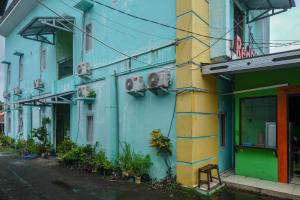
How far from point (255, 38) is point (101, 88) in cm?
701

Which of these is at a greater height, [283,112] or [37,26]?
[37,26]

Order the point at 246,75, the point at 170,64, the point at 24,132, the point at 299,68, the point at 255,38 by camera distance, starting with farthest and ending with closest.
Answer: the point at 24,132, the point at 255,38, the point at 246,75, the point at 170,64, the point at 299,68

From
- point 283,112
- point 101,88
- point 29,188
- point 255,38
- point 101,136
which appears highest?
point 255,38

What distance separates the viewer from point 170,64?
27.5ft

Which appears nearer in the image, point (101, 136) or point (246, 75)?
point (246, 75)

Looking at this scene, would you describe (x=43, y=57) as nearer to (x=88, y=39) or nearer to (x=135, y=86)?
(x=88, y=39)

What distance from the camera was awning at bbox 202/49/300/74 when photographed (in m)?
6.64

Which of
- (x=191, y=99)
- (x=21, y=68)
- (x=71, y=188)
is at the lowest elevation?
(x=71, y=188)

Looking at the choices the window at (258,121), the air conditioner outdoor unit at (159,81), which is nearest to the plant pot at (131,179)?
the air conditioner outdoor unit at (159,81)

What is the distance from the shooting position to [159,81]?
26.5ft

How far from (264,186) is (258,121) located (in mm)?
2085

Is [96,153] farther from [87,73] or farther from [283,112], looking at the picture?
[283,112]

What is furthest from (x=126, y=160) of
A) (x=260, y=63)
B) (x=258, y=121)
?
(x=260, y=63)

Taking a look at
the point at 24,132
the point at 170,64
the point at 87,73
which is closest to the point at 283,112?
the point at 170,64
